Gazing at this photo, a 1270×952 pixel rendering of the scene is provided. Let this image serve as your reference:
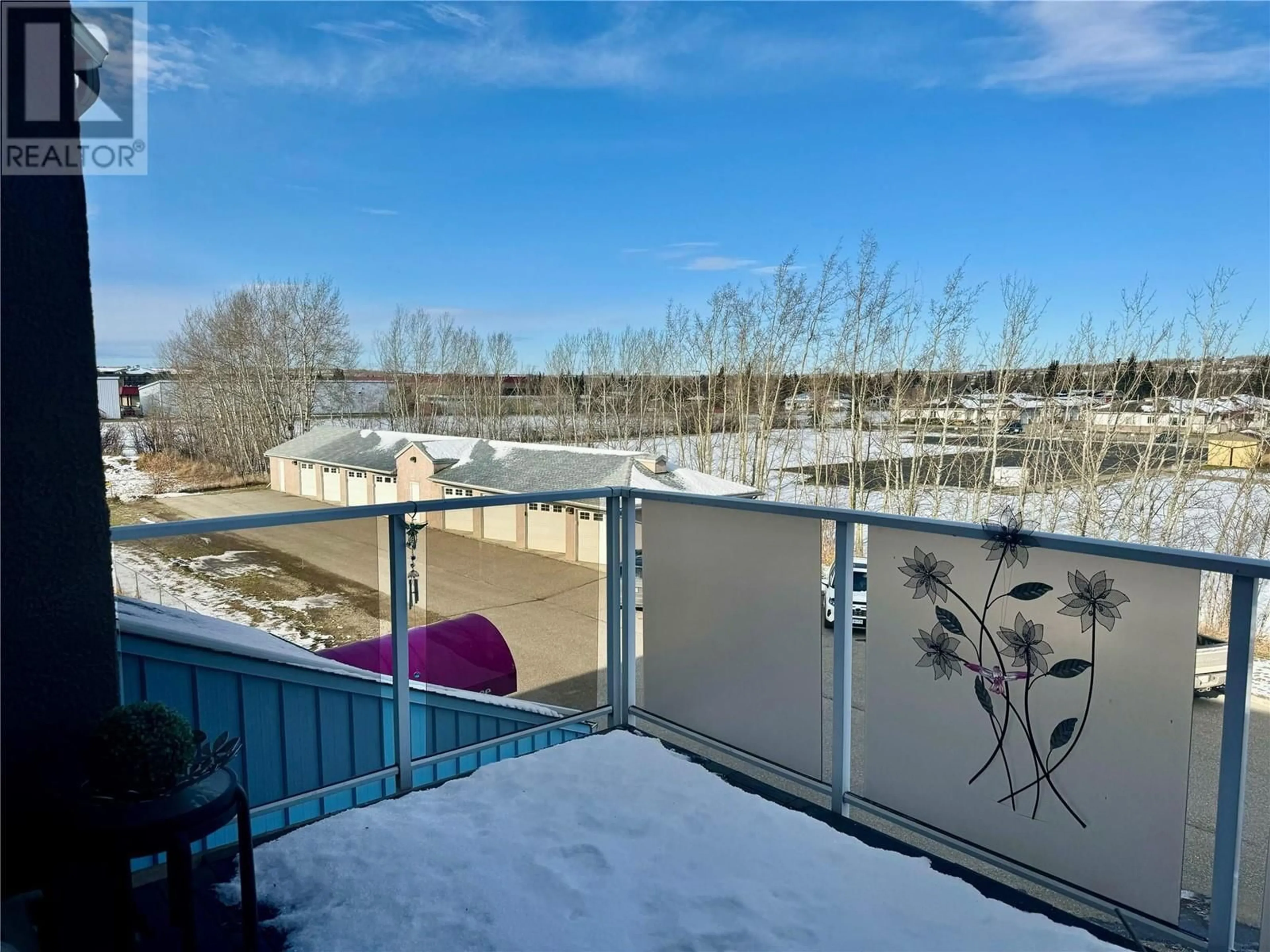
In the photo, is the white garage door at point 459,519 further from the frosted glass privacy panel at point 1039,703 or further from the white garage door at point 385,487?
the white garage door at point 385,487

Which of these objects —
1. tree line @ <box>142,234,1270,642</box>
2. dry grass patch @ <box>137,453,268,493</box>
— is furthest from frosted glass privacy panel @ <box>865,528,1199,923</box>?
dry grass patch @ <box>137,453,268,493</box>

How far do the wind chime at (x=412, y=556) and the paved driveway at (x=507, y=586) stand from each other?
0.27 ft

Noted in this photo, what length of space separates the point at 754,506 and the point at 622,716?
1.27 m

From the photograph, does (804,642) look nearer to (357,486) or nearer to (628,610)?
(628,610)

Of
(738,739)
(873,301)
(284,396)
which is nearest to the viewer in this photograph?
(738,739)

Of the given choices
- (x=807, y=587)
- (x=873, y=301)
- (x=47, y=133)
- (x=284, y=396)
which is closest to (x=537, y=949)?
(x=807, y=587)

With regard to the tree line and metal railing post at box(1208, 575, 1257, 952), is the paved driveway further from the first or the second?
the tree line

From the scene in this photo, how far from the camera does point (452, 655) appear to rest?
3.36 meters

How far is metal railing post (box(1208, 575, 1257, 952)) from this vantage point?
175 centimetres

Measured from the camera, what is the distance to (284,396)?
24.4 metres

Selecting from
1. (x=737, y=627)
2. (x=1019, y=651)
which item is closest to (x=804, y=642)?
(x=737, y=627)

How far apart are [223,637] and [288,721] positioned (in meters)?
0.36

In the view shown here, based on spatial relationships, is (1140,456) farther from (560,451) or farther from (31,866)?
(31,866)

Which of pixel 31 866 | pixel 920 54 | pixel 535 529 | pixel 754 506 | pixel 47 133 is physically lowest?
pixel 31 866
